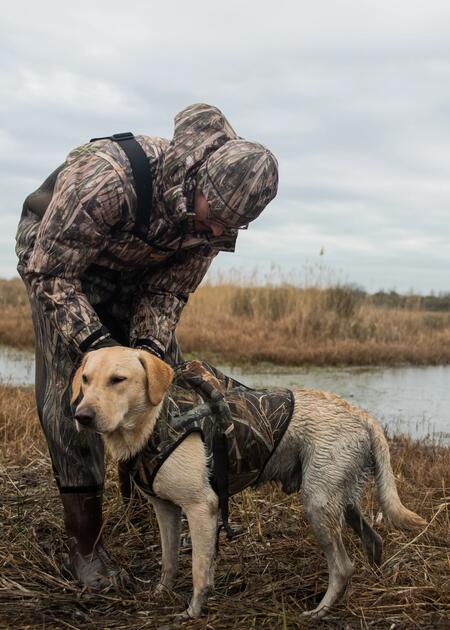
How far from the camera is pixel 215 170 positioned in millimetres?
3289

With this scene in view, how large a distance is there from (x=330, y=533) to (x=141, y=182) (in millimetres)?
1946

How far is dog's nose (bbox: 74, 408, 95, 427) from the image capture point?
2.98 metres

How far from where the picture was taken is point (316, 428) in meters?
3.50

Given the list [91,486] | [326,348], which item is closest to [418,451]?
[91,486]

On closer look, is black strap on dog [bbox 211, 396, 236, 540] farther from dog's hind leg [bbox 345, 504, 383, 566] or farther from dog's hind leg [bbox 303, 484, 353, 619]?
dog's hind leg [bbox 345, 504, 383, 566]

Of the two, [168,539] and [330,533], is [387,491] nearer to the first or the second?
[330,533]

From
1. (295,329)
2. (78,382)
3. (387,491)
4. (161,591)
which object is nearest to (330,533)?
(387,491)

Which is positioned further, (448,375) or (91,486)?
(448,375)

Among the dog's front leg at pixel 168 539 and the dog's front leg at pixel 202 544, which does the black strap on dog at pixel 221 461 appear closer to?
the dog's front leg at pixel 202 544

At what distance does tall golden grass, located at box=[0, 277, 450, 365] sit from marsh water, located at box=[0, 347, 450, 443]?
1.58 ft

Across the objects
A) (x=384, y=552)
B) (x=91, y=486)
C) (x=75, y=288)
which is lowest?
(x=384, y=552)

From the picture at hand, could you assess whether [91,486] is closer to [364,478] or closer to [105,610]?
[105,610]

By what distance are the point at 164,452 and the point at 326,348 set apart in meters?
11.2

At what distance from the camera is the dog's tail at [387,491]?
11.2 feet
